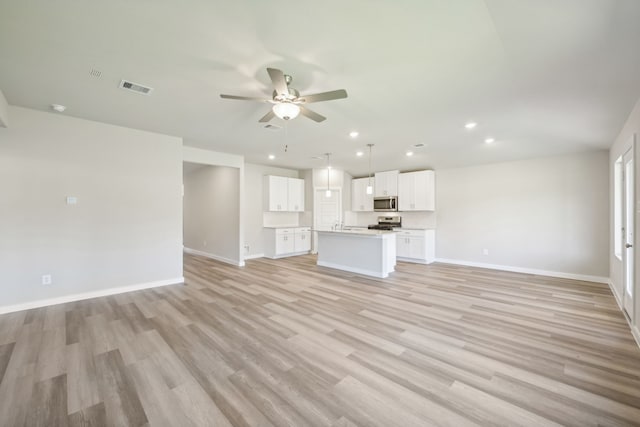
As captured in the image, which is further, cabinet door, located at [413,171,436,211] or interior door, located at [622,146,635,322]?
cabinet door, located at [413,171,436,211]

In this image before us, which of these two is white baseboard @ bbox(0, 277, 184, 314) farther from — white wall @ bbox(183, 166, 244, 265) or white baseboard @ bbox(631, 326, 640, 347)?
white baseboard @ bbox(631, 326, 640, 347)

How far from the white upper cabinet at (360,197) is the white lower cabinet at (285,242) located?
5.70ft

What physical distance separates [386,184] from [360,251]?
2870mm

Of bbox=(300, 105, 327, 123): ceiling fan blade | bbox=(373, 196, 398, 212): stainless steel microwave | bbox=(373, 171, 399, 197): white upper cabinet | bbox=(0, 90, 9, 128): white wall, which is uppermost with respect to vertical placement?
bbox=(0, 90, 9, 128): white wall

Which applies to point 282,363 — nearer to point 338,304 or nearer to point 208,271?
point 338,304

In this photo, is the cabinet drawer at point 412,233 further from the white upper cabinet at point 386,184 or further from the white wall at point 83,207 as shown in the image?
the white wall at point 83,207

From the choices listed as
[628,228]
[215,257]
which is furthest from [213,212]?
[628,228]

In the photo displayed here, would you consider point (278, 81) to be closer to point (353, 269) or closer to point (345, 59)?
point (345, 59)

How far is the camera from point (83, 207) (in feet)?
13.1

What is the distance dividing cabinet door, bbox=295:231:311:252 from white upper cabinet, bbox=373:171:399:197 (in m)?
2.54

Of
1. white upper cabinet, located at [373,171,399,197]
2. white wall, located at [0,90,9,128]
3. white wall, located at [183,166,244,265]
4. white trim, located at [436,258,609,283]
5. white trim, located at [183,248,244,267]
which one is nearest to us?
white wall, located at [0,90,9,128]

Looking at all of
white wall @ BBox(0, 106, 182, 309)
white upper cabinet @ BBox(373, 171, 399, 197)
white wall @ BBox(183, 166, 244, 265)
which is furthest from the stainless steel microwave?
white wall @ BBox(0, 106, 182, 309)

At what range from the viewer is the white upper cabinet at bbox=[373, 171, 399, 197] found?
7.60 m

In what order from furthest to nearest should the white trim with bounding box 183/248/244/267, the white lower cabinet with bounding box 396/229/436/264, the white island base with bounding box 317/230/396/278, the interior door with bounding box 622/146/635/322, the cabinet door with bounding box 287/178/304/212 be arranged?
the cabinet door with bounding box 287/178/304/212
the white lower cabinet with bounding box 396/229/436/264
the white trim with bounding box 183/248/244/267
the white island base with bounding box 317/230/396/278
the interior door with bounding box 622/146/635/322
